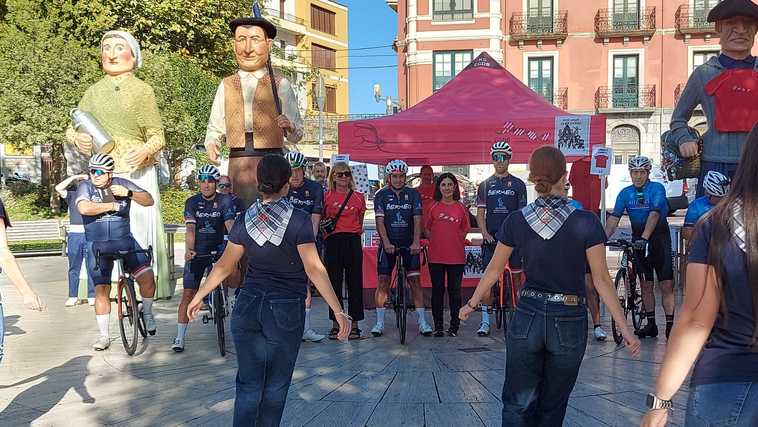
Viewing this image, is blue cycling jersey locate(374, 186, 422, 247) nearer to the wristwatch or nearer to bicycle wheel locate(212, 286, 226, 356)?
bicycle wheel locate(212, 286, 226, 356)

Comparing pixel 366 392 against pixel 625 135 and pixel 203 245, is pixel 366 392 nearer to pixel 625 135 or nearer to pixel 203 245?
pixel 203 245

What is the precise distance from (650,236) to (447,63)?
2948 centimetres

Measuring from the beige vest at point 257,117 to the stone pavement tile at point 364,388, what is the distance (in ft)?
7.26

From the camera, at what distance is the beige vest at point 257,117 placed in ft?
21.0

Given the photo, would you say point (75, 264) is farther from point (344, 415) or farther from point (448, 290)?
point (344, 415)

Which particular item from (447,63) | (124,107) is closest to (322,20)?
(447,63)

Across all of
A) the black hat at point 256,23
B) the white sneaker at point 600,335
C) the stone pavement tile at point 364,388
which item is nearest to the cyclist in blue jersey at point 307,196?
the black hat at point 256,23

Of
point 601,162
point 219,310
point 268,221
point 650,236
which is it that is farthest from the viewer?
point 601,162

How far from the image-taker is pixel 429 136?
1057 centimetres

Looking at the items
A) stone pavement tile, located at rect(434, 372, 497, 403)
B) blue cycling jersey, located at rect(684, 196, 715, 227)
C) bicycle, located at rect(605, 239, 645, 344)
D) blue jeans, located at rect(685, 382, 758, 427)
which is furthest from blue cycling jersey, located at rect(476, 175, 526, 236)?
blue jeans, located at rect(685, 382, 758, 427)

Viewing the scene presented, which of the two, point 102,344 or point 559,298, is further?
point 102,344

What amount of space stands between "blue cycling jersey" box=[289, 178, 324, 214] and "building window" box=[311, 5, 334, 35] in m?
53.7

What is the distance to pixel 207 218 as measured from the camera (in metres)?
7.41

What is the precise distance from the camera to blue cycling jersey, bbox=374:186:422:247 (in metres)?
8.02
